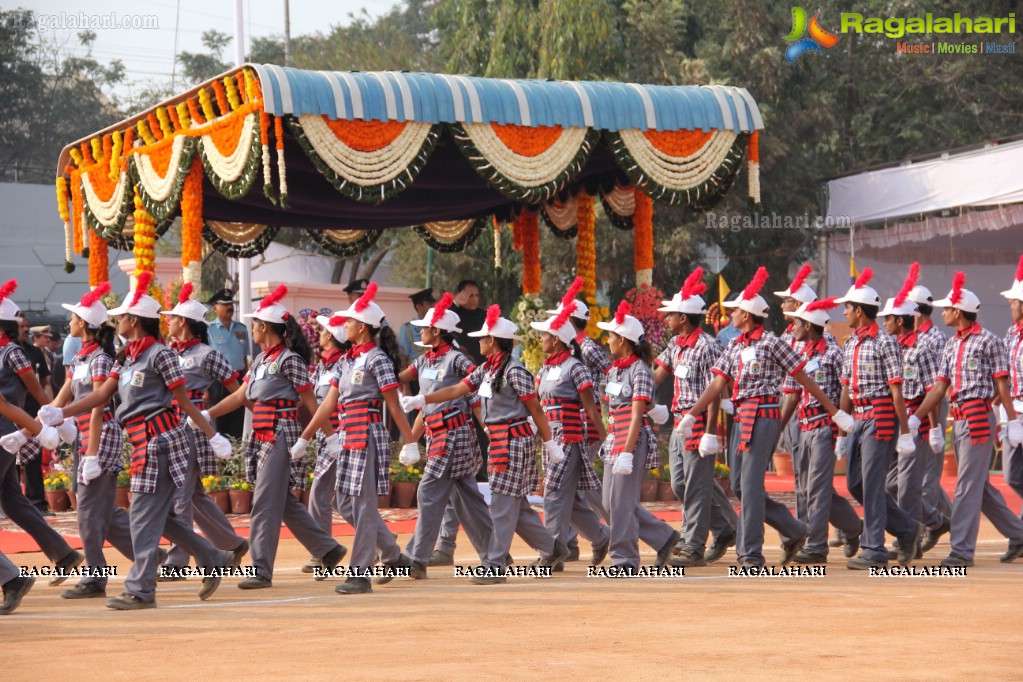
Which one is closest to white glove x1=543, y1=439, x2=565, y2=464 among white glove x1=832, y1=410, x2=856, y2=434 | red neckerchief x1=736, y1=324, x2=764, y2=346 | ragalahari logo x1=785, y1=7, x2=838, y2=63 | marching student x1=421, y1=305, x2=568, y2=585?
marching student x1=421, y1=305, x2=568, y2=585

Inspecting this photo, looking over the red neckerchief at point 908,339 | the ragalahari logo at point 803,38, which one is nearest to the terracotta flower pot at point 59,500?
the red neckerchief at point 908,339

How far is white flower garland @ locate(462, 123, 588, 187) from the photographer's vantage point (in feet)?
48.3

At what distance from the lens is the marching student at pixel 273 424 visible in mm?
9031

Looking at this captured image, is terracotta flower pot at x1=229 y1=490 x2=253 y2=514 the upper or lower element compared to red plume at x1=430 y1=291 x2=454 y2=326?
lower

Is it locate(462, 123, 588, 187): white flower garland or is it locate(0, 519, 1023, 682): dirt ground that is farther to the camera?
locate(462, 123, 588, 187): white flower garland

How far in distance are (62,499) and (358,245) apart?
5.77 metres

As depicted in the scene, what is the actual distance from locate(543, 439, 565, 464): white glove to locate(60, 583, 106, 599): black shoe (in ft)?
9.06

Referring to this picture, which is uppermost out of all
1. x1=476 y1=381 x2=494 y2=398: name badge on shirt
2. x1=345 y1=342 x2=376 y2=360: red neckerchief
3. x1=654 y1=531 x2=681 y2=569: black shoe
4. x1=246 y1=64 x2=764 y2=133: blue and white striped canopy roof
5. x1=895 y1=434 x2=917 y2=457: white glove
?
x1=246 y1=64 x2=764 y2=133: blue and white striped canopy roof

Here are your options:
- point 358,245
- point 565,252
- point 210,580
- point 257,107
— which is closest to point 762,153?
point 565,252

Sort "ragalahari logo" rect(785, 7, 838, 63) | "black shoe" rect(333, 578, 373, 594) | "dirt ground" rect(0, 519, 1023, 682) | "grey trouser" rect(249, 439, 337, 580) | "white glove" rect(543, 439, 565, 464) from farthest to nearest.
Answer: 1. "ragalahari logo" rect(785, 7, 838, 63)
2. "white glove" rect(543, 439, 565, 464)
3. "grey trouser" rect(249, 439, 337, 580)
4. "black shoe" rect(333, 578, 373, 594)
5. "dirt ground" rect(0, 519, 1023, 682)

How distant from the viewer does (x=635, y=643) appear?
698 centimetres

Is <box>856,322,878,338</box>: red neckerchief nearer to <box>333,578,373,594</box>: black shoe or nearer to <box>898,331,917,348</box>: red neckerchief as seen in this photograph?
<box>898,331,917,348</box>: red neckerchief

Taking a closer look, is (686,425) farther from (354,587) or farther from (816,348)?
(354,587)

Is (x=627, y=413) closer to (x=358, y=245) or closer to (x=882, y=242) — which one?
(x=358, y=245)
